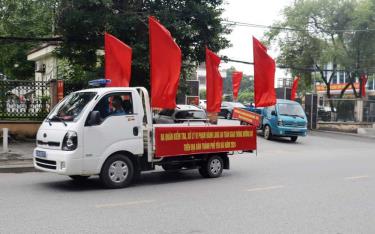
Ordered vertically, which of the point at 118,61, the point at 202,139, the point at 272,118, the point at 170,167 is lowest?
the point at 170,167

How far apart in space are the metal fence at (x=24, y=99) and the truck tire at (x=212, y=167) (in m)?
7.51

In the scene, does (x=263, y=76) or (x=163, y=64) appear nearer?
(x=163, y=64)

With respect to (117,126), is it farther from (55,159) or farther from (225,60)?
(225,60)

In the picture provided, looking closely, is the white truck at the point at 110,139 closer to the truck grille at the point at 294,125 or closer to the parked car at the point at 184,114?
the parked car at the point at 184,114

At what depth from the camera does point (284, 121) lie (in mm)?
22312

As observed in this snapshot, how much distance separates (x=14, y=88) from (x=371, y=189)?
452 inches

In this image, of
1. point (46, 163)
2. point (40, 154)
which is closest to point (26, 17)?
point (40, 154)

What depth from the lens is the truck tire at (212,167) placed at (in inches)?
446

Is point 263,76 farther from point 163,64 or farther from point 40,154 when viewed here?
point 40,154

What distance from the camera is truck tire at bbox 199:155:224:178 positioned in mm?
11328

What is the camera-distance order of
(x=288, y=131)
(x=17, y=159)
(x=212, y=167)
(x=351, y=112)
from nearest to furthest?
1. (x=212, y=167)
2. (x=17, y=159)
3. (x=288, y=131)
4. (x=351, y=112)

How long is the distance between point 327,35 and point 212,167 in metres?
24.9

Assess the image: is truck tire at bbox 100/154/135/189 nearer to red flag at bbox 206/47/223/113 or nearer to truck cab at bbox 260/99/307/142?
red flag at bbox 206/47/223/113

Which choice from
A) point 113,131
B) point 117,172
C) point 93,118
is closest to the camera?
point 93,118
